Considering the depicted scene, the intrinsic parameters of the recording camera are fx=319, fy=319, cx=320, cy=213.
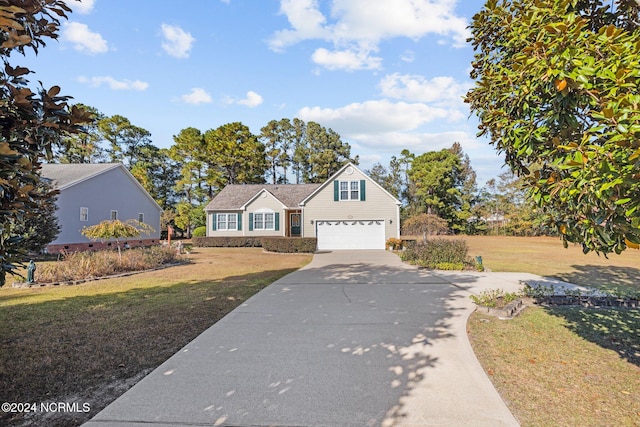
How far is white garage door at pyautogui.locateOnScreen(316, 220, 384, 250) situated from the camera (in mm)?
22688

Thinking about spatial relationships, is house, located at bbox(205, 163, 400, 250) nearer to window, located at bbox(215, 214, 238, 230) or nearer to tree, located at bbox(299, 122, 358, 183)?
window, located at bbox(215, 214, 238, 230)

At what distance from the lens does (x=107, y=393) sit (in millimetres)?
3434

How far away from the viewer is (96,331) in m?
5.37

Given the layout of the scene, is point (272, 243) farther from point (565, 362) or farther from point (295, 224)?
point (565, 362)

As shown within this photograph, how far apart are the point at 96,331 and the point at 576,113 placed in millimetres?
7260

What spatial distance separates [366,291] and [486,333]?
3535 millimetres

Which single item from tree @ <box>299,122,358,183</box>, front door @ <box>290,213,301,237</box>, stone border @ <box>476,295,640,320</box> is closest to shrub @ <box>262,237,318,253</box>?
front door @ <box>290,213,301,237</box>

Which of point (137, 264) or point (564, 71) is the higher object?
point (564, 71)

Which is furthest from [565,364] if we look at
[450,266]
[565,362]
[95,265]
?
[95,265]

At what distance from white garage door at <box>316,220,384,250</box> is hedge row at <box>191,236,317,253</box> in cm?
288

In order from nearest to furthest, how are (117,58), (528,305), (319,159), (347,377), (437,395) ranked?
(437,395), (347,377), (528,305), (117,58), (319,159)

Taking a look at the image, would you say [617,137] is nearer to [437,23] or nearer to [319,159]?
[437,23]

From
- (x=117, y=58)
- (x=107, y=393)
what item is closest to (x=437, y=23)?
(x=117, y=58)

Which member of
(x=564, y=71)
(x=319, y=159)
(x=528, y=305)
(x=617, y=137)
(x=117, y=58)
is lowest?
(x=528, y=305)
